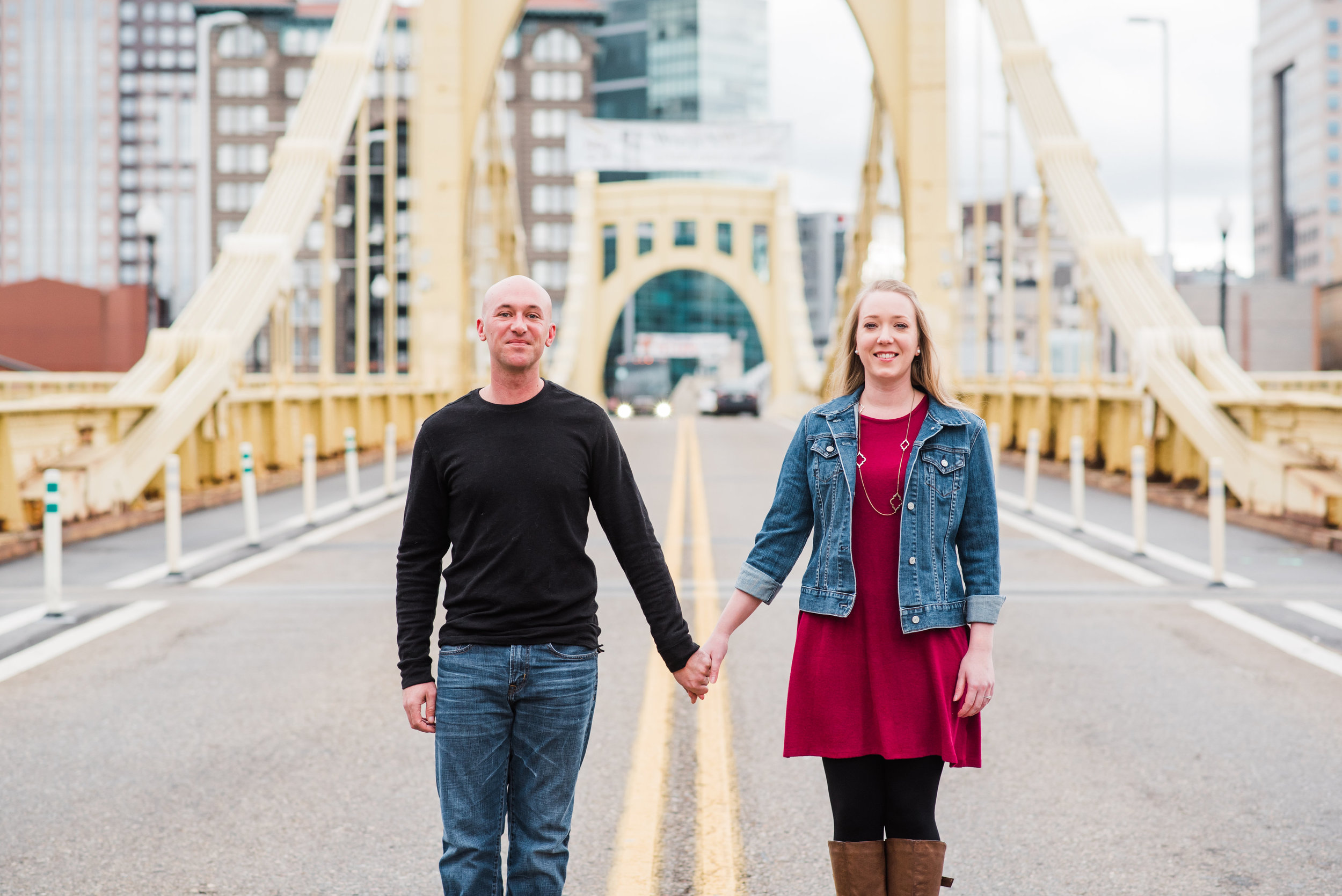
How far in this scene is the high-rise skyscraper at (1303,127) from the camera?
11212 cm

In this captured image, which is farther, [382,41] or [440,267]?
[382,41]

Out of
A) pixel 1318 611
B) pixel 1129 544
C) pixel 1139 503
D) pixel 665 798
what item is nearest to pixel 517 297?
pixel 665 798

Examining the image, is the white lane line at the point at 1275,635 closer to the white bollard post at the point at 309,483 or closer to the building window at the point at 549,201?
the white bollard post at the point at 309,483

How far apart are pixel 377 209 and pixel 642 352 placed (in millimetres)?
22730

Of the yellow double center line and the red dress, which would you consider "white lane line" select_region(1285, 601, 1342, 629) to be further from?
the red dress

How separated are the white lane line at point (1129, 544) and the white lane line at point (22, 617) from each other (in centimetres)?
797

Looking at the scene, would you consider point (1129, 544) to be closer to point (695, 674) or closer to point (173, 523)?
point (173, 523)

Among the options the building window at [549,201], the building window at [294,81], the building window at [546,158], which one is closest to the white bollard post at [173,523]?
the building window at [549,201]

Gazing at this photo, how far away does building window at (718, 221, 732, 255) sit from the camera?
96062mm

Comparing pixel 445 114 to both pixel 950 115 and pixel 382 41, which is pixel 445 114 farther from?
pixel 382 41

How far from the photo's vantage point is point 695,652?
3223mm

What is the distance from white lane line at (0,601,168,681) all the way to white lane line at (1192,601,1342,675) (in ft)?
21.9

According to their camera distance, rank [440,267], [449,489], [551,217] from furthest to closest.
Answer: [551,217], [440,267], [449,489]

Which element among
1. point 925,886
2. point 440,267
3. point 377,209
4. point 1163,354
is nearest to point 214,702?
point 925,886
